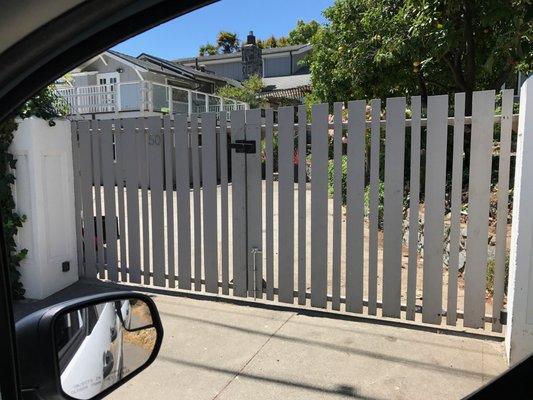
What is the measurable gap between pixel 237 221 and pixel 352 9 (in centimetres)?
784

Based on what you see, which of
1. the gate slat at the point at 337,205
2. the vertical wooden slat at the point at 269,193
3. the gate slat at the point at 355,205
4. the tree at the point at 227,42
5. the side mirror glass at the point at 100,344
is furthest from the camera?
the tree at the point at 227,42

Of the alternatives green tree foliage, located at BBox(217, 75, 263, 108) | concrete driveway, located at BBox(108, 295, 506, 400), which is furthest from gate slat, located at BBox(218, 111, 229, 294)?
green tree foliage, located at BBox(217, 75, 263, 108)

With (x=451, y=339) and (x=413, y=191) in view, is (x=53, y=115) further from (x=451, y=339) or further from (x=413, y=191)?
(x=451, y=339)

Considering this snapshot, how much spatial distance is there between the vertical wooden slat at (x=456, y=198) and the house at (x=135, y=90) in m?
14.2

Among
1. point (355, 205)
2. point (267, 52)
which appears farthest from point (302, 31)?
point (355, 205)

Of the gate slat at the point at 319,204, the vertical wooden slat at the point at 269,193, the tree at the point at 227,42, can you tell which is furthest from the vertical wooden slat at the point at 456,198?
the tree at the point at 227,42

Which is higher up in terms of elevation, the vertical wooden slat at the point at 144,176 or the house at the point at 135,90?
the house at the point at 135,90

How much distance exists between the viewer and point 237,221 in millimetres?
4727

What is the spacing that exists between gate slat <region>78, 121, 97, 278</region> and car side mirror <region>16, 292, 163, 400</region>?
423 cm

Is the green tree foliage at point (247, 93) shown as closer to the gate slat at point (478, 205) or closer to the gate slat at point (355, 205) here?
the gate slat at point (355, 205)

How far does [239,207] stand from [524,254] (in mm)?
2457

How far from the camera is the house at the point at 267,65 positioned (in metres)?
31.1

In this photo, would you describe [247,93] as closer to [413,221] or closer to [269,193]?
[269,193]

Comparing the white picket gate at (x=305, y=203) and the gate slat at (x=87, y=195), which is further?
the gate slat at (x=87, y=195)
